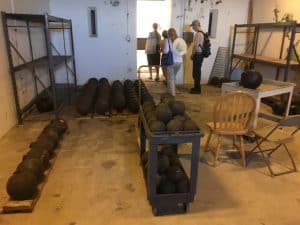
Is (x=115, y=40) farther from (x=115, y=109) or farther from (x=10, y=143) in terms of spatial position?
(x=10, y=143)

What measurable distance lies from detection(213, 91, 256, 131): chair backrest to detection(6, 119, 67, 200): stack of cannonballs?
189cm

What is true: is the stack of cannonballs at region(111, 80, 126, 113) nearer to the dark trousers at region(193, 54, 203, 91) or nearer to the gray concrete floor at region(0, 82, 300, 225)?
the gray concrete floor at region(0, 82, 300, 225)

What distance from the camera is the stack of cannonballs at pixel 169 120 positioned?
212 centimetres

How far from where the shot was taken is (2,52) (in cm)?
378

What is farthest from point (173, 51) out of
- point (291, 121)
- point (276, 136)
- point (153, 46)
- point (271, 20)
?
point (291, 121)

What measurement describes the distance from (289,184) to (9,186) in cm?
264

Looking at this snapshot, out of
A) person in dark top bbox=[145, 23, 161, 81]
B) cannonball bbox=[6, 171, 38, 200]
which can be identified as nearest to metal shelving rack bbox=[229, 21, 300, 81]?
person in dark top bbox=[145, 23, 161, 81]

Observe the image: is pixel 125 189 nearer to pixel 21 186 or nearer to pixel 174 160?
pixel 174 160

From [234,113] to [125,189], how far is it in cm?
142

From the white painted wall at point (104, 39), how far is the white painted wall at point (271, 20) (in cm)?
307

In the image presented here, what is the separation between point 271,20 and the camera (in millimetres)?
6238

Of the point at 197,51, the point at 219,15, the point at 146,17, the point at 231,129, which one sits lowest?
the point at 231,129

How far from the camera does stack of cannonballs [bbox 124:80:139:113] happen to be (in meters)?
4.61

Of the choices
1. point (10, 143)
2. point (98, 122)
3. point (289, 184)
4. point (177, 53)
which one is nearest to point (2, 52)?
point (10, 143)
